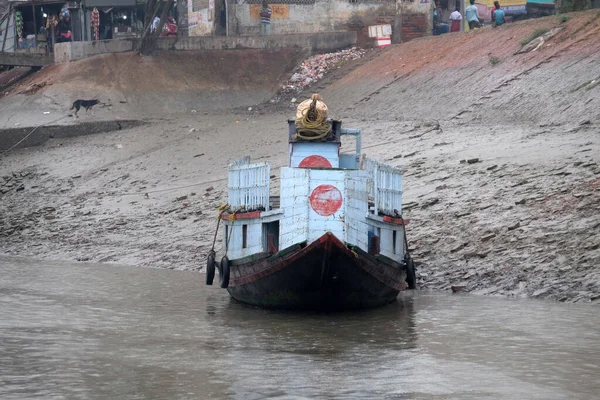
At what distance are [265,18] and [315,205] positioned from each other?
2209 cm

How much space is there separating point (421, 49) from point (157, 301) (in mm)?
16933

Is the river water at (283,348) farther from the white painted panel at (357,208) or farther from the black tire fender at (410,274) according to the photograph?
the white painted panel at (357,208)

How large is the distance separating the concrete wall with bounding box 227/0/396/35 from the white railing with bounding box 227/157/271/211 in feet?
66.6

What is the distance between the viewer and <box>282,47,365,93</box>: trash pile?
3297cm

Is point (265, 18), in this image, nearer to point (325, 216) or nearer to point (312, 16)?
point (312, 16)

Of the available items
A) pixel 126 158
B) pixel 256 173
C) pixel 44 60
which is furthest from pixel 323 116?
pixel 44 60

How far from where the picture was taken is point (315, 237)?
1405 centimetres

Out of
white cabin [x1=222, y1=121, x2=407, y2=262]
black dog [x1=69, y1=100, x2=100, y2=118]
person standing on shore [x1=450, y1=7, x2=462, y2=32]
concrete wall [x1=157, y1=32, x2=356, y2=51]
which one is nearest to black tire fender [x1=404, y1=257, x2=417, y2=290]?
white cabin [x1=222, y1=121, x2=407, y2=262]

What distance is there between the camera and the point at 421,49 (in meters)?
31.2

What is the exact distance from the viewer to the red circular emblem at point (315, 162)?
16484mm

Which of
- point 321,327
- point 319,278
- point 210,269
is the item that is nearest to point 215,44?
point 210,269

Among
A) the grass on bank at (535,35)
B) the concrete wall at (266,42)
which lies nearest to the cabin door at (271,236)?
the grass on bank at (535,35)

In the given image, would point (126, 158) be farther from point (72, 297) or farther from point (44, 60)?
point (72, 297)

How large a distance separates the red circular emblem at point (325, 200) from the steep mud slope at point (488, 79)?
8.88 metres
